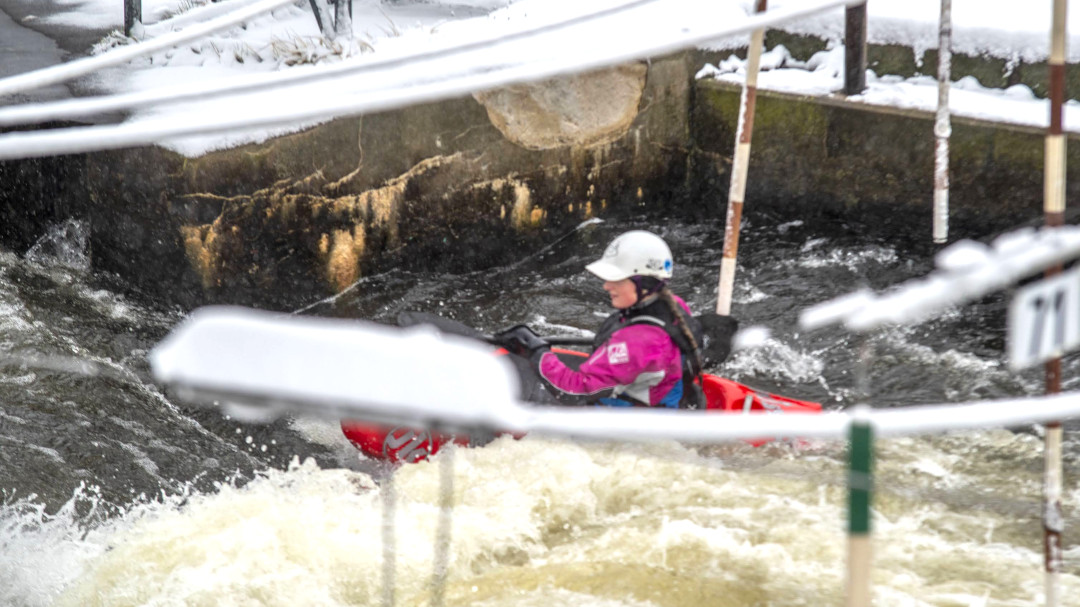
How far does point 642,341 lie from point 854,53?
4.21 m

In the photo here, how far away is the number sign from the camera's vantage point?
1.67 meters

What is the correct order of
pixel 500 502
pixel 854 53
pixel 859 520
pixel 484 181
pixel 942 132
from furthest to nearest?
pixel 854 53, pixel 484 181, pixel 942 132, pixel 500 502, pixel 859 520

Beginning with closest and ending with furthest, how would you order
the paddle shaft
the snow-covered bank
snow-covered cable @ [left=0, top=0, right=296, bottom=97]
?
1. snow-covered cable @ [left=0, top=0, right=296, bottom=97]
2. the paddle shaft
3. the snow-covered bank

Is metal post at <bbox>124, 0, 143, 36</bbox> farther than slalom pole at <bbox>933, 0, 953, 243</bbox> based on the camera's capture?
Yes

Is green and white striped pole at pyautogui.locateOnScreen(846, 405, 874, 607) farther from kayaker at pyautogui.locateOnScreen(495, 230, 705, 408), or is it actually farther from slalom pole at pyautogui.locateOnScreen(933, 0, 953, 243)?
slalom pole at pyautogui.locateOnScreen(933, 0, 953, 243)

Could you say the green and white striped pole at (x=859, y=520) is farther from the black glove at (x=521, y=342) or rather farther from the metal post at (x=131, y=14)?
the metal post at (x=131, y=14)

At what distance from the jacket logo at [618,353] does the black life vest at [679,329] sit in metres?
0.07

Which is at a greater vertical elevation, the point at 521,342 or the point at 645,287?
the point at 645,287

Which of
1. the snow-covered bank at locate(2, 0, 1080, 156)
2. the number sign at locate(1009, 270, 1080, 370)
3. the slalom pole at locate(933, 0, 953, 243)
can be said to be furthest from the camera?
the snow-covered bank at locate(2, 0, 1080, 156)

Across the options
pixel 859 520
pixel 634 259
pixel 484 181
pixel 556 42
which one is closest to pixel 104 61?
pixel 634 259

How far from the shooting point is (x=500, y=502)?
4.45m

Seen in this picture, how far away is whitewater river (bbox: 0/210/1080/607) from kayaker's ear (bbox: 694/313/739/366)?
441mm

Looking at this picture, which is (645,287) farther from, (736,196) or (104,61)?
(104,61)

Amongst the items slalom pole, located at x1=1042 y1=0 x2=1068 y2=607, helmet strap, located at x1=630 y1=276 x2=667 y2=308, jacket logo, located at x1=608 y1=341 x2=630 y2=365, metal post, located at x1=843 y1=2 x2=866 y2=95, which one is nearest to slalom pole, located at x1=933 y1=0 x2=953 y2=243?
metal post, located at x1=843 y1=2 x2=866 y2=95
